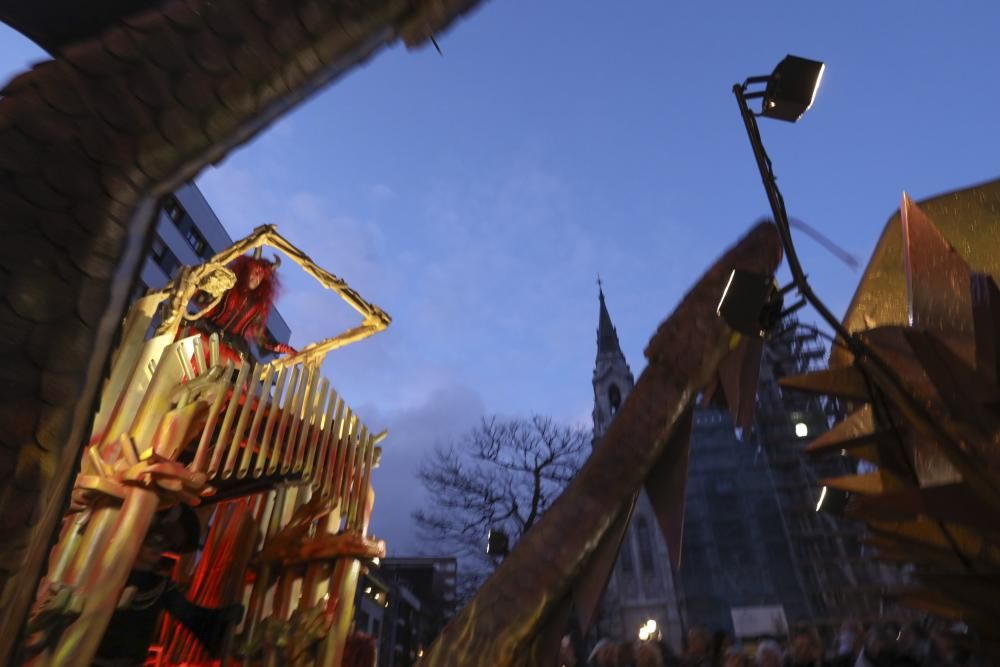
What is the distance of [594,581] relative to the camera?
2154mm

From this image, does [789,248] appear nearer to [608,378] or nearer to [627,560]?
[627,560]

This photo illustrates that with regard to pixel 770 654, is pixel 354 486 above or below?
above

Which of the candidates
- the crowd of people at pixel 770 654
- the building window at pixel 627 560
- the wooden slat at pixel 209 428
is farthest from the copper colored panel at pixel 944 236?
the building window at pixel 627 560

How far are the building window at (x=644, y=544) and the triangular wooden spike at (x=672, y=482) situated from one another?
3207 cm

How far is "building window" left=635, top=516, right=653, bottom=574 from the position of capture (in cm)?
3099

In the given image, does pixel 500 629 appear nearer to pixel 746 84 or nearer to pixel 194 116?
pixel 194 116

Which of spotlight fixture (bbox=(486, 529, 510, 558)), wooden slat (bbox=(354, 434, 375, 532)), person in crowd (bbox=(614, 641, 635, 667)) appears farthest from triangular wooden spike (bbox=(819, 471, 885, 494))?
wooden slat (bbox=(354, 434, 375, 532))

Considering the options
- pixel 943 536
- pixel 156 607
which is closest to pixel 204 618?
pixel 156 607

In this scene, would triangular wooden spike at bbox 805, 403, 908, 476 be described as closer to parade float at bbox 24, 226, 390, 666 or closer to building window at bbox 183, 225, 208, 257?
parade float at bbox 24, 226, 390, 666

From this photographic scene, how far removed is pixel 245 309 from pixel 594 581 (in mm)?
4936

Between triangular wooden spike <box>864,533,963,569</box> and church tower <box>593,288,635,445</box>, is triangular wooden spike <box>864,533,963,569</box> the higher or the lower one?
the lower one

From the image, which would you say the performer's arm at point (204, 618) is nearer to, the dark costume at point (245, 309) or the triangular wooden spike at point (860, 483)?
the dark costume at point (245, 309)

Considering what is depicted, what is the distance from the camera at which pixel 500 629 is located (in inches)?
78.4

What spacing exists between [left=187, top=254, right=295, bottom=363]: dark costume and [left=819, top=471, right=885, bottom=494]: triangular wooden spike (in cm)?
578
